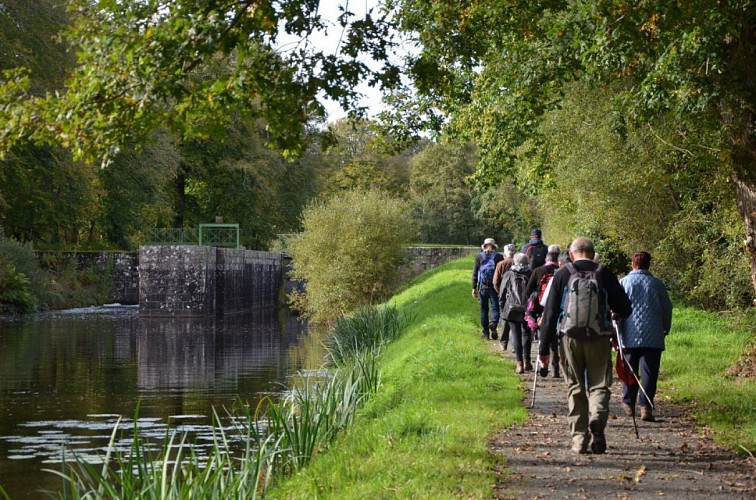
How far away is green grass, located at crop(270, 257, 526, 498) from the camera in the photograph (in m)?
7.09

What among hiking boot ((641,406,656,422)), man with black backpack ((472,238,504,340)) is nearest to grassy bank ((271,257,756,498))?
hiking boot ((641,406,656,422))

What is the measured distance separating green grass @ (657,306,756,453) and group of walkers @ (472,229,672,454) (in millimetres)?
782

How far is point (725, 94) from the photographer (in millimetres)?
10578

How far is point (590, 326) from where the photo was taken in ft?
26.2

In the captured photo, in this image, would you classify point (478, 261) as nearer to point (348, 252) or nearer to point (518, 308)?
point (518, 308)

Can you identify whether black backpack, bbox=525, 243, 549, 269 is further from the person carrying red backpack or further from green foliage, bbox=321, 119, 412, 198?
green foliage, bbox=321, 119, 412, 198

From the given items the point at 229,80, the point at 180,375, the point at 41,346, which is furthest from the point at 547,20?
the point at 41,346

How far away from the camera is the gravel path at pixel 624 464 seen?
690cm

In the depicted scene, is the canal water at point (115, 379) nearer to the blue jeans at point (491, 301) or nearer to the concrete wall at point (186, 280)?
the blue jeans at point (491, 301)

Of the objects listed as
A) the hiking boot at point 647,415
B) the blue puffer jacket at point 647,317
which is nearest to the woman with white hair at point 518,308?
the blue puffer jacket at point 647,317

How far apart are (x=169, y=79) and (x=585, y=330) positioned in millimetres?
3922

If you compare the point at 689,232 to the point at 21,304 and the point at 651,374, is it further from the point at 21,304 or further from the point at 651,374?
the point at 21,304

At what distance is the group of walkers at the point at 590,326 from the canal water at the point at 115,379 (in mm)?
3632

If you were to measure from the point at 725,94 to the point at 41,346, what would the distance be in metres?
19.9
